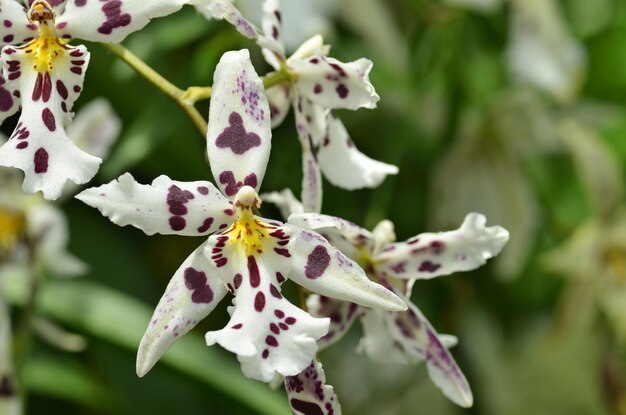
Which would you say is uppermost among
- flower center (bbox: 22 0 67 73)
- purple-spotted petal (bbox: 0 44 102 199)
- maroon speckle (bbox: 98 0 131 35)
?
maroon speckle (bbox: 98 0 131 35)

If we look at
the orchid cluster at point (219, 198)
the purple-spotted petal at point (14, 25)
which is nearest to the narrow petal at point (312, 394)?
the orchid cluster at point (219, 198)

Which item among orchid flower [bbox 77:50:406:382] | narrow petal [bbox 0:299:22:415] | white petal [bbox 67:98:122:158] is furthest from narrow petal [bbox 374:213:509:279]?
white petal [bbox 67:98:122:158]

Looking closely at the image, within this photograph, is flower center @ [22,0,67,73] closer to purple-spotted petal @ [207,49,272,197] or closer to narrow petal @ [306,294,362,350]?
purple-spotted petal @ [207,49,272,197]

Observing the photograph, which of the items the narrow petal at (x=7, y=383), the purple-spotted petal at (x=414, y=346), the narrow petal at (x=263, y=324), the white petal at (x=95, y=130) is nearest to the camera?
the narrow petal at (x=263, y=324)

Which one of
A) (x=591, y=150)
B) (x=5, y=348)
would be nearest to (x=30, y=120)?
(x=5, y=348)

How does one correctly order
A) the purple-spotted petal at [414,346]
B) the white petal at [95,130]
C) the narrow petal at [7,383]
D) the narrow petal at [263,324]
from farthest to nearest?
the white petal at [95,130]
the narrow petal at [7,383]
the purple-spotted petal at [414,346]
the narrow petal at [263,324]

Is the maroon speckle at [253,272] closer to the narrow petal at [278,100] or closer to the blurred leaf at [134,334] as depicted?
the narrow petal at [278,100]
